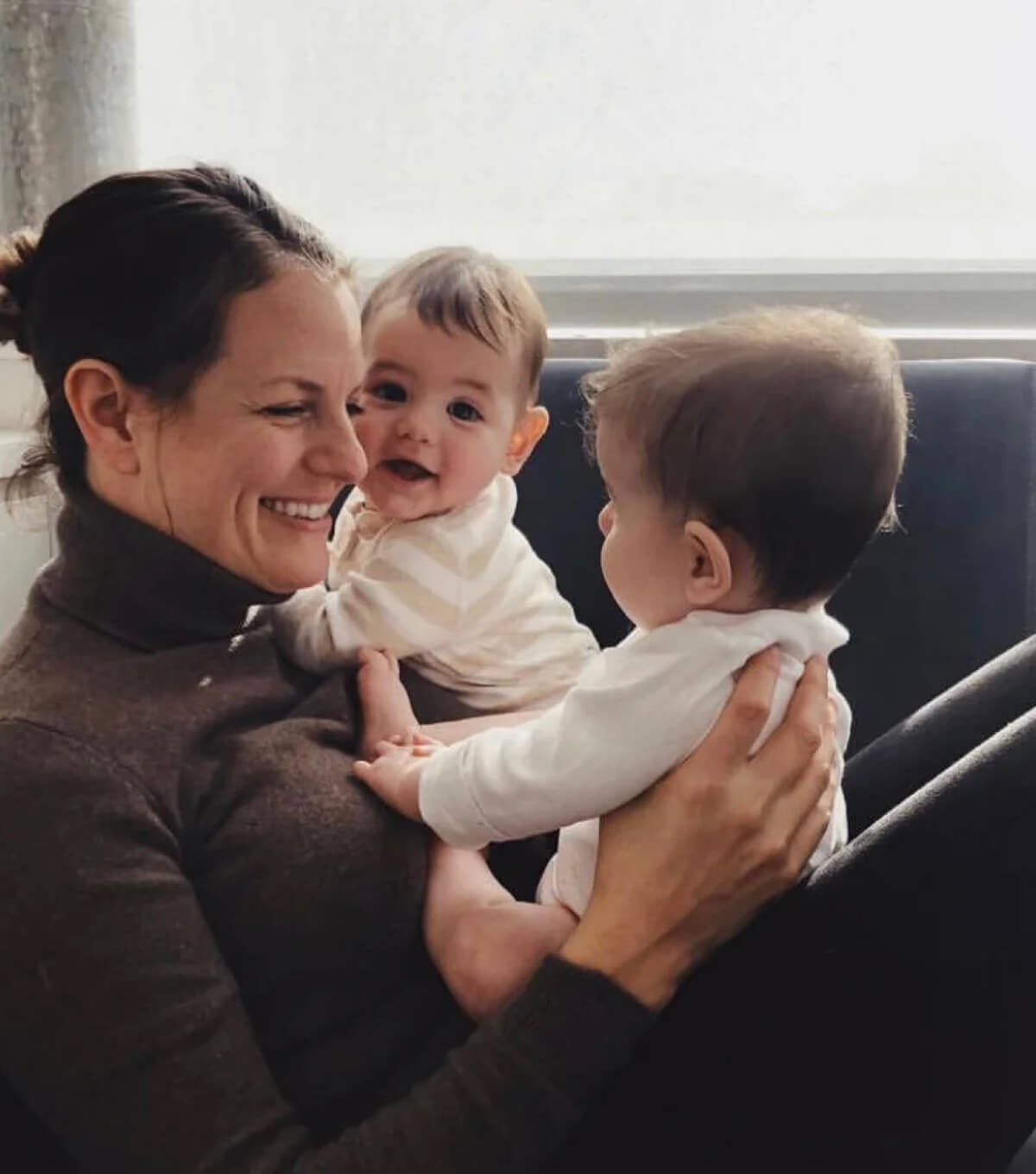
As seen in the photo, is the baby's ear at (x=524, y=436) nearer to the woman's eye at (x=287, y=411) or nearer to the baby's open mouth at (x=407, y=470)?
the baby's open mouth at (x=407, y=470)

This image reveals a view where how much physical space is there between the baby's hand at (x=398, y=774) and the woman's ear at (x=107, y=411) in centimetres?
31

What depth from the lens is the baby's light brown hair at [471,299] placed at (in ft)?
4.20

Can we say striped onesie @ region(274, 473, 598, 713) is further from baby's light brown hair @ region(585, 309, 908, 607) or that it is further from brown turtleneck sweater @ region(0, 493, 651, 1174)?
baby's light brown hair @ region(585, 309, 908, 607)

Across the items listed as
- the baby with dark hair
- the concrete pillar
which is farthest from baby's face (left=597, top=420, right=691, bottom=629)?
the concrete pillar

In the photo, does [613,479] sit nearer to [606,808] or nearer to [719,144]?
[606,808]

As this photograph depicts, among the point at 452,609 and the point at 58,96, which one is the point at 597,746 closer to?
the point at 452,609

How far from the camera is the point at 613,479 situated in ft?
3.13

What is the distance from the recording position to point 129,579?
3.35 feet

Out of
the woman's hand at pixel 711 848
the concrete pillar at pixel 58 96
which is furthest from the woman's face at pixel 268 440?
the concrete pillar at pixel 58 96

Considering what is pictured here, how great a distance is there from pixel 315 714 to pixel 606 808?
0.99 feet

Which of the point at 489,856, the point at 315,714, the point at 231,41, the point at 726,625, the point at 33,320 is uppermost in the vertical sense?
the point at 231,41

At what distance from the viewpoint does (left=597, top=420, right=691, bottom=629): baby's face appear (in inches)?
36.1

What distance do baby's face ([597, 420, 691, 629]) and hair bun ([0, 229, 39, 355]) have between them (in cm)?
50

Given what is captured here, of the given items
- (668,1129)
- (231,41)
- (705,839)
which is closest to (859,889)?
(705,839)
